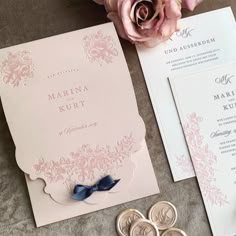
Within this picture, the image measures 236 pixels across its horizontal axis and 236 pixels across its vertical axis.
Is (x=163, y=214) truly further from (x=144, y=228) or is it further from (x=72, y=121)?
(x=72, y=121)

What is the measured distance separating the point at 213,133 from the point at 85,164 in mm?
189

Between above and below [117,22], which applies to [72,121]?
below

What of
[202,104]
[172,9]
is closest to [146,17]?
[172,9]

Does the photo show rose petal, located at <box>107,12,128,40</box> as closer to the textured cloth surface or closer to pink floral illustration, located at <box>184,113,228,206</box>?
the textured cloth surface

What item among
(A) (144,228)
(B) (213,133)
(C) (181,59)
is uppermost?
(C) (181,59)

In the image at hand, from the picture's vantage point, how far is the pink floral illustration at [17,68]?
0.64 meters

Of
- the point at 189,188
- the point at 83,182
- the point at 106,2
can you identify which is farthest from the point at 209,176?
the point at 106,2

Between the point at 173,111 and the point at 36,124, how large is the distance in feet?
0.65

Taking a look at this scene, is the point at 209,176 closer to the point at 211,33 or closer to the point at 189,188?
the point at 189,188

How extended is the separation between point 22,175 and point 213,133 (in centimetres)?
28

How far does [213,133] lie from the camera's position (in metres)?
0.66

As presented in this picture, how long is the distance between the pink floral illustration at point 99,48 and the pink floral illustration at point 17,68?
9 centimetres
